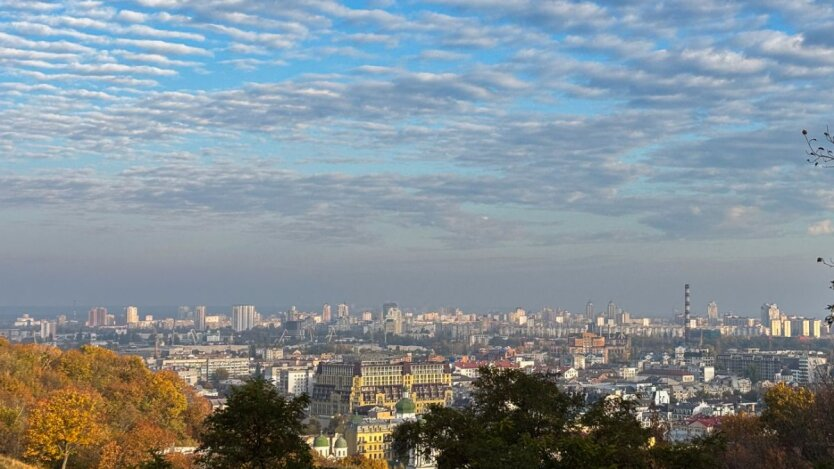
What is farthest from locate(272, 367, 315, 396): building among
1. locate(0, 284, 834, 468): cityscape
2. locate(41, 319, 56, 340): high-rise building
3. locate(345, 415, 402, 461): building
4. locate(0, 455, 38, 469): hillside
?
locate(41, 319, 56, 340): high-rise building

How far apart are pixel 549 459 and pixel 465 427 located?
2.06 m

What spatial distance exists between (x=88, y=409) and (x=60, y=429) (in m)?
1.85

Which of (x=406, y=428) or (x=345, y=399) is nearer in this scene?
(x=406, y=428)

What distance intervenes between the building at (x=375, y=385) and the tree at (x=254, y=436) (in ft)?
188

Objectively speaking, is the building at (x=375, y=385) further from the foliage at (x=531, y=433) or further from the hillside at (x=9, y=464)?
the foliage at (x=531, y=433)

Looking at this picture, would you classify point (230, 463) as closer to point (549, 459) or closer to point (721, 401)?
point (549, 459)

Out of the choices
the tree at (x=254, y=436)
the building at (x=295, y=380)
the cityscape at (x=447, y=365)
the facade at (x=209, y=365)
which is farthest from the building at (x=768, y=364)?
the tree at (x=254, y=436)

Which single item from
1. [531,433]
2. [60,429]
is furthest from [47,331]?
[531,433]

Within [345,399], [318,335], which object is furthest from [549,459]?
[318,335]

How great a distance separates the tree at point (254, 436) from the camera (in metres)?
15.1

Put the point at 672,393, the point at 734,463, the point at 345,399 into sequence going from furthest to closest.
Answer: the point at 672,393, the point at 345,399, the point at 734,463

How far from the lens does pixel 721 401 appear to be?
78.6 m

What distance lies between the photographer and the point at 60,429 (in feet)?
85.0

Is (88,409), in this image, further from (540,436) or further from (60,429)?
(540,436)
